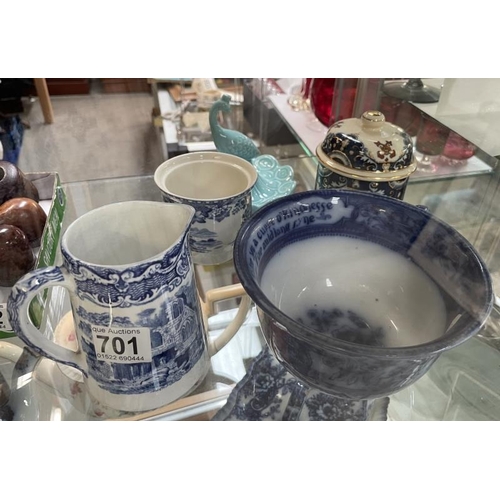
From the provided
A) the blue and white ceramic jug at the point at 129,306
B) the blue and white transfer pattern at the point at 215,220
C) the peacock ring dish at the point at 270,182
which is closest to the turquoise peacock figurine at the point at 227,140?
the peacock ring dish at the point at 270,182

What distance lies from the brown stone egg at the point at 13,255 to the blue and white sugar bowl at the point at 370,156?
282 millimetres

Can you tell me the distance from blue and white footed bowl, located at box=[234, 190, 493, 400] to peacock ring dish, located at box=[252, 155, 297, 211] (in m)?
0.13

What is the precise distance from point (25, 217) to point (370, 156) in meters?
0.33

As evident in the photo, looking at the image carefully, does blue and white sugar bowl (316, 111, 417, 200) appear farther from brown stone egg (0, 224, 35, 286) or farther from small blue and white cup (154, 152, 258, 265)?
brown stone egg (0, 224, 35, 286)

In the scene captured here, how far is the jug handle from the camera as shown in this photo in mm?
357

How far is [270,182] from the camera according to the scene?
53cm

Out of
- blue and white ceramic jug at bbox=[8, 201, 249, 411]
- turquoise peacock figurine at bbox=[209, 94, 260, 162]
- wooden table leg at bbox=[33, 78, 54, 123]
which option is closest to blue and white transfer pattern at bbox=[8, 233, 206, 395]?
Result: blue and white ceramic jug at bbox=[8, 201, 249, 411]

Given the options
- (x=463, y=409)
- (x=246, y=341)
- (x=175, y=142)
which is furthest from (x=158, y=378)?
(x=175, y=142)

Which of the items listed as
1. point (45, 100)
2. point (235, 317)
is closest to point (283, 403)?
point (235, 317)

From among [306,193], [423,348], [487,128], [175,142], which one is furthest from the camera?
[175,142]

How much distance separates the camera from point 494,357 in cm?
40
